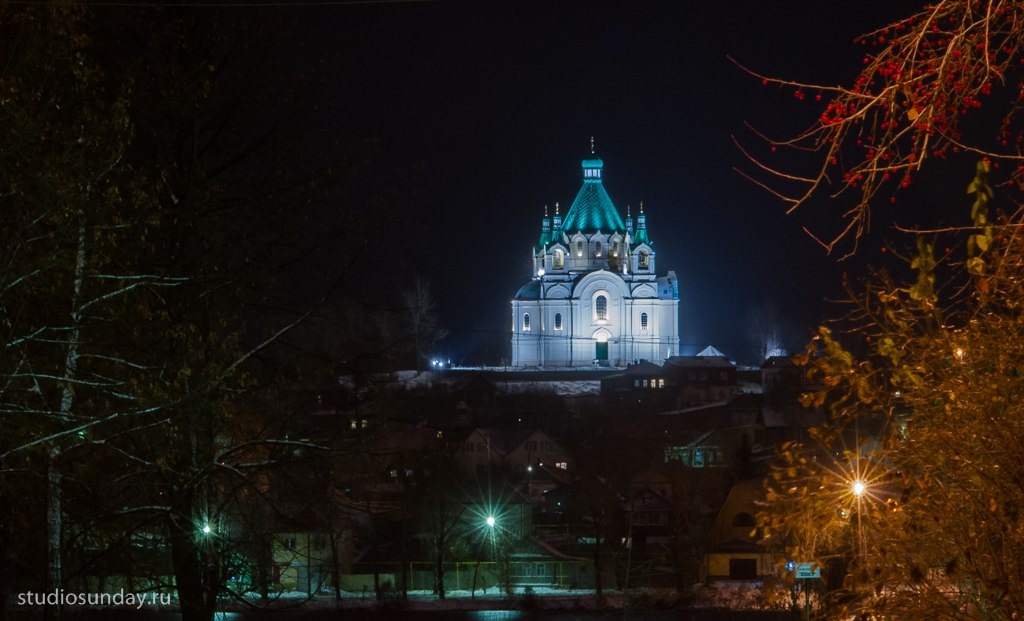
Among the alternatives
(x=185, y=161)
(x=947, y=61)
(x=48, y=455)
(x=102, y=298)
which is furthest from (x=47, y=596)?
(x=947, y=61)

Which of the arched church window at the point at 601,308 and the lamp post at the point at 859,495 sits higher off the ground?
the arched church window at the point at 601,308

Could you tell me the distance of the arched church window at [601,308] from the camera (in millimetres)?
74188

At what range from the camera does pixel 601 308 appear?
7444 cm

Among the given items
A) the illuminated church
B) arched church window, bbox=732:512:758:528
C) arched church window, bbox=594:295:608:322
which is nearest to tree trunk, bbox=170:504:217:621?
arched church window, bbox=732:512:758:528

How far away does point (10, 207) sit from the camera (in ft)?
21.3

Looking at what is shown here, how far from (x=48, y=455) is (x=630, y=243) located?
72.9 m

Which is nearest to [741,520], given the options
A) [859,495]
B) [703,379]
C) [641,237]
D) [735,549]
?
[735,549]

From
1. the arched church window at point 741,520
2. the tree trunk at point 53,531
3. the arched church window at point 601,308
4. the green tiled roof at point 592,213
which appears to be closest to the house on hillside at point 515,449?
the arched church window at point 741,520

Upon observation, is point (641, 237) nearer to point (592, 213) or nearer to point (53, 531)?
point (592, 213)

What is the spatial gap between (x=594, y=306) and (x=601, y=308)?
57 centimetres

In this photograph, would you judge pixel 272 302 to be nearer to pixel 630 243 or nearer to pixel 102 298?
pixel 102 298

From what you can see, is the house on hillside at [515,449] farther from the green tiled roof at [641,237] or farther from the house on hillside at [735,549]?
the green tiled roof at [641,237]

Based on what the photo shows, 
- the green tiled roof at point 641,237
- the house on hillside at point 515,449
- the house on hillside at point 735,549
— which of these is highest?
the green tiled roof at point 641,237

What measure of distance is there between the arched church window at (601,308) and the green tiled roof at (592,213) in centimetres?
553
